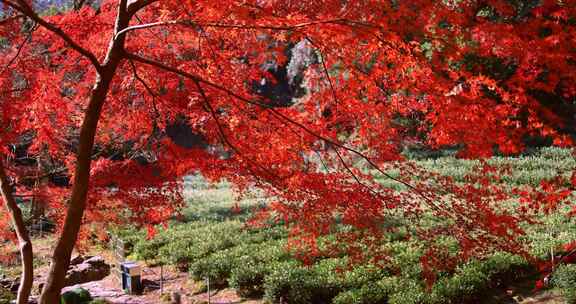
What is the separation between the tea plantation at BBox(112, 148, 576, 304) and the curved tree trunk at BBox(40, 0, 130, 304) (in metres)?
5.07


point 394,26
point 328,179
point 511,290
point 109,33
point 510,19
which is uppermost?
point 510,19

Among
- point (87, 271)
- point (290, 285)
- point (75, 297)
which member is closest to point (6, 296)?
point (75, 297)

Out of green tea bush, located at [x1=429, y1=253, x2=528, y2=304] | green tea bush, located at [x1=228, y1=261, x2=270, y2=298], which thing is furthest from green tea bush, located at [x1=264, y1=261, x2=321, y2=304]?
green tea bush, located at [x1=429, y1=253, x2=528, y2=304]

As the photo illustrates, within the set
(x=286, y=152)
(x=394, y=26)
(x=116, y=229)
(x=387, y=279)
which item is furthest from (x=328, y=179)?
(x=116, y=229)

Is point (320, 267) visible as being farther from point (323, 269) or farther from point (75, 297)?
point (75, 297)

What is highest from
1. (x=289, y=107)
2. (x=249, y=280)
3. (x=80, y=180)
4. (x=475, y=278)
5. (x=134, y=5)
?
(x=134, y=5)

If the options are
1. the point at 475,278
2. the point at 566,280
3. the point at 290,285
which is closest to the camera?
the point at 566,280

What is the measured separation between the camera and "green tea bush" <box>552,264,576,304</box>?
7906 millimetres

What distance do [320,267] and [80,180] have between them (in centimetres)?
624

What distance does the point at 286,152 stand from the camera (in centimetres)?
838

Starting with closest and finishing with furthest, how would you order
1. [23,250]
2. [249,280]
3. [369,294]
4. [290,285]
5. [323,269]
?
[23,250], [369,294], [290,285], [323,269], [249,280]

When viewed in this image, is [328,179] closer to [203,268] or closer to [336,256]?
[336,256]

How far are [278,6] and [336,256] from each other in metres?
5.77

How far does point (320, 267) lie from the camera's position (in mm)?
10531
